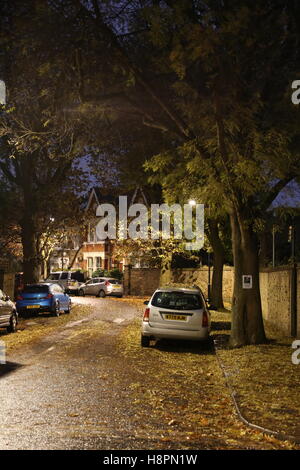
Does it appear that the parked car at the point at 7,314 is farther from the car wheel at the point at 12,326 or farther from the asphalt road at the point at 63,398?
the asphalt road at the point at 63,398

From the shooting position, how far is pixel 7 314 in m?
17.6

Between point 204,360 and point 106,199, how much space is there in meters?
46.1

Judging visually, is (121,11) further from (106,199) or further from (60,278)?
(106,199)

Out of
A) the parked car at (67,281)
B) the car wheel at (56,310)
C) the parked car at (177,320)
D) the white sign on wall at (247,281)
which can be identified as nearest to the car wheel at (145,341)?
the parked car at (177,320)

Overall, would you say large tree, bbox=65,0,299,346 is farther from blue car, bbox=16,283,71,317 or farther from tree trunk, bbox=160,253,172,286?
tree trunk, bbox=160,253,172,286

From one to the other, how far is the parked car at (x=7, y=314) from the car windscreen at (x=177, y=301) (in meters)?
5.15

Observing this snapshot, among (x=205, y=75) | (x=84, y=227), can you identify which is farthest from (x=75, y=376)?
(x=84, y=227)

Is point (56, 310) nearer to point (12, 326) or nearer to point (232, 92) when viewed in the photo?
point (12, 326)

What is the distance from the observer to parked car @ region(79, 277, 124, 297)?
42438 millimetres

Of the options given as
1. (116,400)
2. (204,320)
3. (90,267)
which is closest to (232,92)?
(204,320)

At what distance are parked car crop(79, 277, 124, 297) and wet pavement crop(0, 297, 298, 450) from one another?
89.6 ft

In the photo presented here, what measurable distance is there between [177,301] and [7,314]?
6.00m

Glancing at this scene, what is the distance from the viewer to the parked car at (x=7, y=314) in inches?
671

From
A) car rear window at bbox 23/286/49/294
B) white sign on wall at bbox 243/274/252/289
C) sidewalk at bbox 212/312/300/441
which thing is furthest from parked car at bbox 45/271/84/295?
white sign on wall at bbox 243/274/252/289
